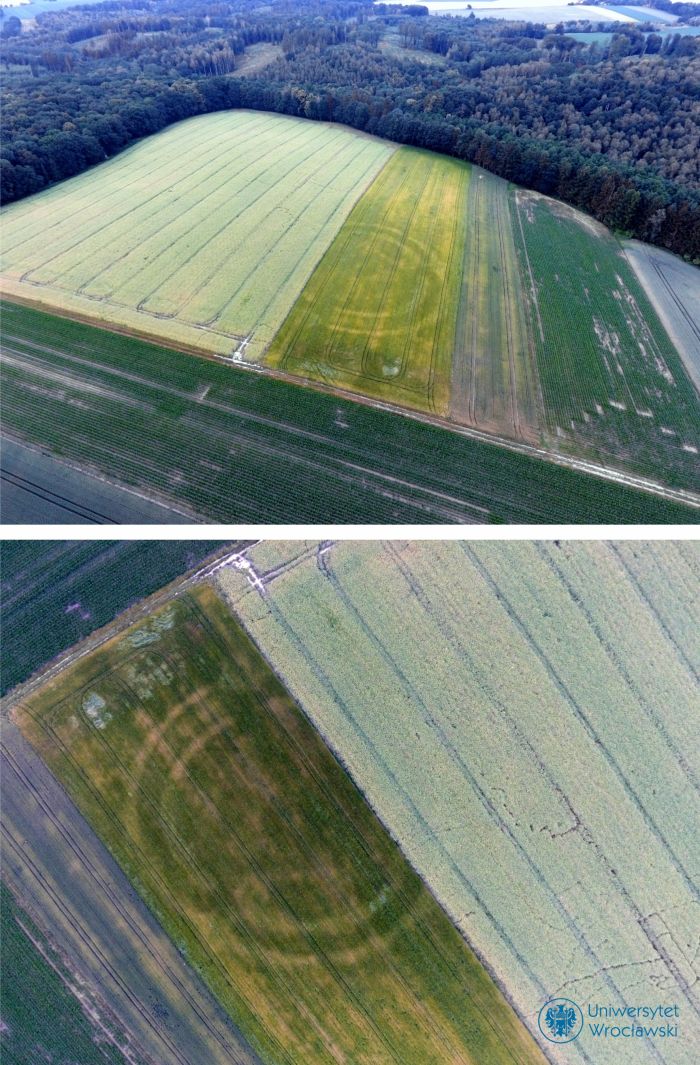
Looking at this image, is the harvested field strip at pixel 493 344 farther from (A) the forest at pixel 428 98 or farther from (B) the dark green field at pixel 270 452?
(A) the forest at pixel 428 98

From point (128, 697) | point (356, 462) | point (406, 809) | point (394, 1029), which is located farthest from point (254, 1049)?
point (356, 462)

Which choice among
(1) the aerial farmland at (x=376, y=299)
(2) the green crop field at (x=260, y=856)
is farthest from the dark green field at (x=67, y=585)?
(1) the aerial farmland at (x=376, y=299)

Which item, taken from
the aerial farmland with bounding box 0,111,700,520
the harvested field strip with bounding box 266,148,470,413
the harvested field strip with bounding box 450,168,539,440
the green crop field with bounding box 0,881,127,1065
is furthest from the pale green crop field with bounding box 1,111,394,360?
the green crop field with bounding box 0,881,127,1065

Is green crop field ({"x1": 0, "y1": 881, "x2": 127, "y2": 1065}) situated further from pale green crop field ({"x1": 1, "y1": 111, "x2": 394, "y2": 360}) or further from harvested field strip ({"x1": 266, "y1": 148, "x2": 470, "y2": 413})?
pale green crop field ({"x1": 1, "y1": 111, "x2": 394, "y2": 360})

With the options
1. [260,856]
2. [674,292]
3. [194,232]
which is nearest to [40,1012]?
[260,856]

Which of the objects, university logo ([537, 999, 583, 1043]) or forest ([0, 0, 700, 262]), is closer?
university logo ([537, 999, 583, 1043])

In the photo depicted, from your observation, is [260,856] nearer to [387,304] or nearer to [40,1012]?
[40,1012]
